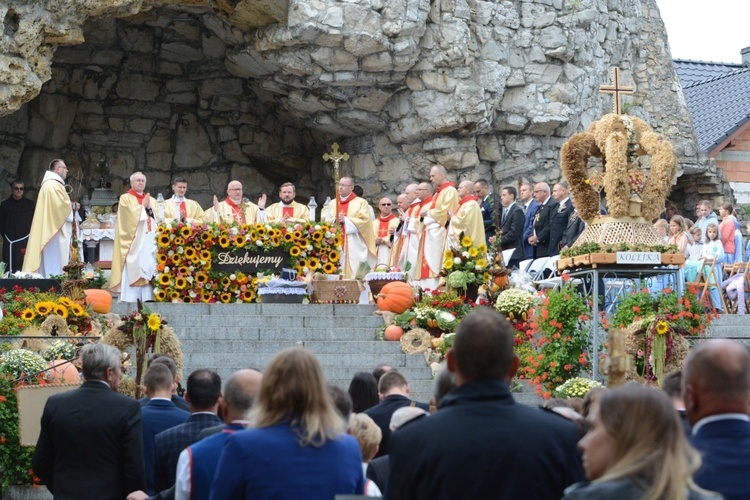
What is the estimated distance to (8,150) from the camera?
77.3ft

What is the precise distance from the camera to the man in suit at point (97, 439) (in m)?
6.48

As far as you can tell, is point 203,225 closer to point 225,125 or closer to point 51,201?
point 51,201

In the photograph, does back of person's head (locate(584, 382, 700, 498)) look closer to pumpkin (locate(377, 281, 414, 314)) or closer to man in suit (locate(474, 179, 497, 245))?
pumpkin (locate(377, 281, 414, 314))

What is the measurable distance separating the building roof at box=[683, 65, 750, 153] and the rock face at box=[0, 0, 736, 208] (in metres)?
1.59

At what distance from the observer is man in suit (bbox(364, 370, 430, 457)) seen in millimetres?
6758

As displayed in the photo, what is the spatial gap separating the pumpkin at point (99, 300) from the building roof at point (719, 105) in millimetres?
15650

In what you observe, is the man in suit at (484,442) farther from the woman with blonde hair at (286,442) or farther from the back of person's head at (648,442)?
the back of person's head at (648,442)

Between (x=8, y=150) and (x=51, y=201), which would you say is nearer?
(x=51, y=201)

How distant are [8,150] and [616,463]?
70.3ft

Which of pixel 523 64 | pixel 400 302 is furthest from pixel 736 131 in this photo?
pixel 400 302

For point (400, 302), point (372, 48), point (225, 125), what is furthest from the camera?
point (225, 125)

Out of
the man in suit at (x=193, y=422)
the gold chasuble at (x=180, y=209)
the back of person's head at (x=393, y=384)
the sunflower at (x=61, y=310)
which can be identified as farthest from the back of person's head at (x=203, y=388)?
the gold chasuble at (x=180, y=209)

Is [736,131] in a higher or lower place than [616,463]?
higher

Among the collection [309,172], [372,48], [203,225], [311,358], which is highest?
[372,48]
